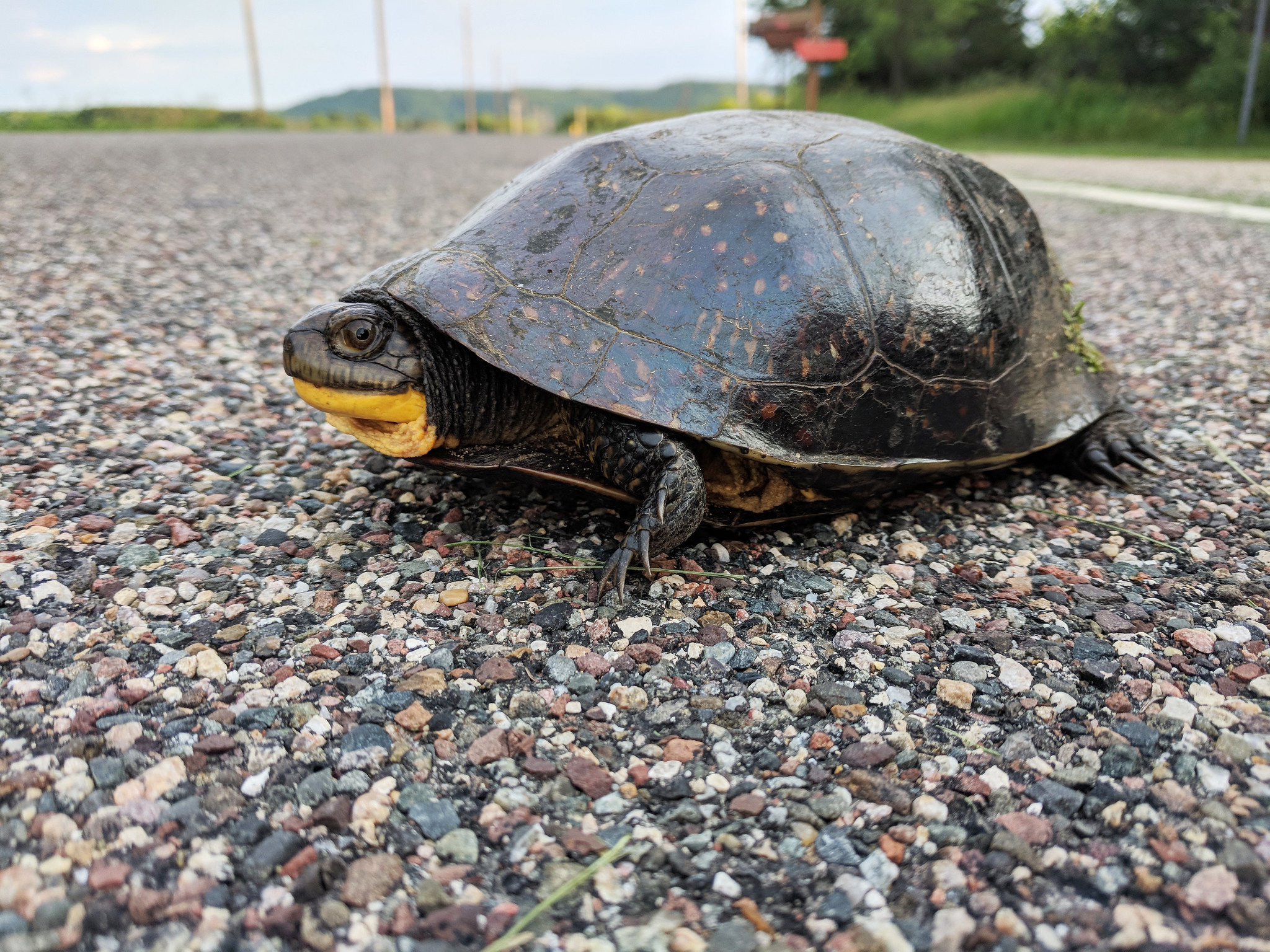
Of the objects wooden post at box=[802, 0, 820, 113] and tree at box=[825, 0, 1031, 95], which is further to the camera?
tree at box=[825, 0, 1031, 95]

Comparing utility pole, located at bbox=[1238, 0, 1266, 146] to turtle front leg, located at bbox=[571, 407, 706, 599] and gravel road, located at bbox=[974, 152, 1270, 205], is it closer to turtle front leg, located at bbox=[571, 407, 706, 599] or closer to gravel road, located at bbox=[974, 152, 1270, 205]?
gravel road, located at bbox=[974, 152, 1270, 205]

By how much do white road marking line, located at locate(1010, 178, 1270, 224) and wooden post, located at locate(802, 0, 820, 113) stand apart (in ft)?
69.9

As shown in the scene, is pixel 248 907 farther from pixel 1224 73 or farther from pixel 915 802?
pixel 1224 73

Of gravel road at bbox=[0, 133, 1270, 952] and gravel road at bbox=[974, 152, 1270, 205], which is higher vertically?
gravel road at bbox=[974, 152, 1270, 205]

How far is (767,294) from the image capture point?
98.0 inches

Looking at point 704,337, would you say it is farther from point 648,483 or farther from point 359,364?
point 359,364

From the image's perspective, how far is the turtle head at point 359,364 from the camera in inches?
94.9

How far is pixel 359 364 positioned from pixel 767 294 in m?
1.28

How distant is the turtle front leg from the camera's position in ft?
7.66

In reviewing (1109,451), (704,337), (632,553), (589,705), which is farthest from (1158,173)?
(589,705)

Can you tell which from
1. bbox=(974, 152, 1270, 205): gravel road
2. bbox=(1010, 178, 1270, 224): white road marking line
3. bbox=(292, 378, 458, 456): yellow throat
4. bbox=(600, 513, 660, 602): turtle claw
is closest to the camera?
bbox=(600, 513, 660, 602): turtle claw

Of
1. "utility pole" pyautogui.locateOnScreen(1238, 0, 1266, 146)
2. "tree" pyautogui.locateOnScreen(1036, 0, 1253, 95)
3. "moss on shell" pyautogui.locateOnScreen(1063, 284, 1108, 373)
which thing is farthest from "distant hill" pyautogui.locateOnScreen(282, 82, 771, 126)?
"moss on shell" pyautogui.locateOnScreen(1063, 284, 1108, 373)

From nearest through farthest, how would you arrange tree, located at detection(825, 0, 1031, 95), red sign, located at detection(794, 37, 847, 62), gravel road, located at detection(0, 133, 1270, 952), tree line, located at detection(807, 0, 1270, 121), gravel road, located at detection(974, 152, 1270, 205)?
1. gravel road, located at detection(0, 133, 1270, 952)
2. gravel road, located at detection(974, 152, 1270, 205)
3. tree line, located at detection(807, 0, 1270, 121)
4. red sign, located at detection(794, 37, 847, 62)
5. tree, located at detection(825, 0, 1031, 95)

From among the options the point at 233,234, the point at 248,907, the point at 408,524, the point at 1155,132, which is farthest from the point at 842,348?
the point at 1155,132
